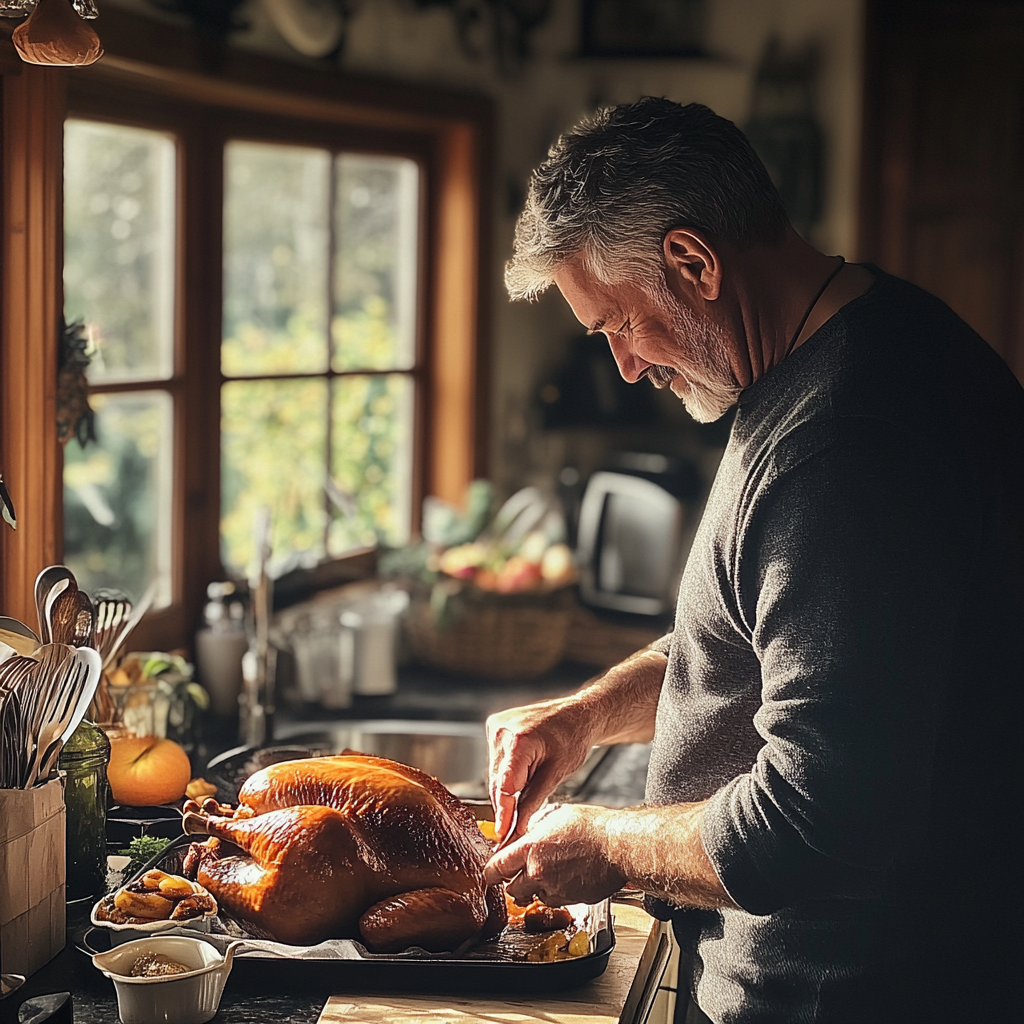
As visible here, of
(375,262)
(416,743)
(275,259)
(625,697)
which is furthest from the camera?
(375,262)

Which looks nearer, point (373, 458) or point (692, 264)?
point (692, 264)

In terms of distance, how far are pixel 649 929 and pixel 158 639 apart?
4.29 ft

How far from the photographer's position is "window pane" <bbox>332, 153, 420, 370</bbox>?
305 cm

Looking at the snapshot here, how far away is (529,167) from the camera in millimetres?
3393

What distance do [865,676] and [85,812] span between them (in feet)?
2.70

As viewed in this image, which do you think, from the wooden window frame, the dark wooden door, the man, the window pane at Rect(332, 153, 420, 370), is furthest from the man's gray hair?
the dark wooden door

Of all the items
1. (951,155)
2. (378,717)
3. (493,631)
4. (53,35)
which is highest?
(951,155)

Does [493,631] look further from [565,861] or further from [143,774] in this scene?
[565,861]

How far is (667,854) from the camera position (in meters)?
1.21

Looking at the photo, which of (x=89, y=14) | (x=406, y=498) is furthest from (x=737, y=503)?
(x=406, y=498)

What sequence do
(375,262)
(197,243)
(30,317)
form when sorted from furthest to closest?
1. (375,262)
2. (197,243)
3. (30,317)

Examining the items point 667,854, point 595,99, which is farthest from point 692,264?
point 595,99

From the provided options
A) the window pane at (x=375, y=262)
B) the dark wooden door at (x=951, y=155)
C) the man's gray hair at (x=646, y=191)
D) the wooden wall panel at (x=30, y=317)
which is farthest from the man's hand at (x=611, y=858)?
the dark wooden door at (x=951, y=155)

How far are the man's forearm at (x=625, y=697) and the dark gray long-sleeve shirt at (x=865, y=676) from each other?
8.9 inches
